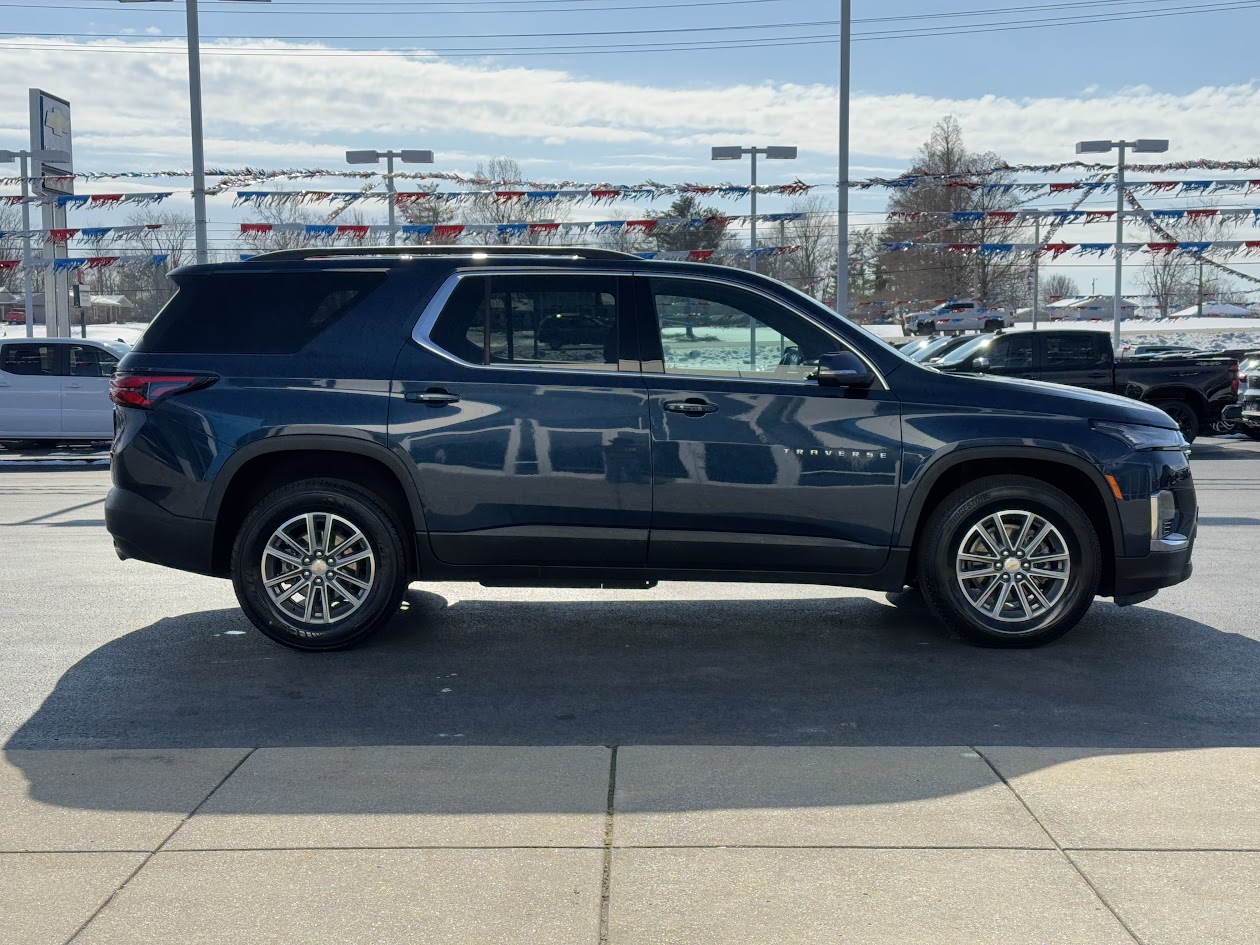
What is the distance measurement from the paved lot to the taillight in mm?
1257

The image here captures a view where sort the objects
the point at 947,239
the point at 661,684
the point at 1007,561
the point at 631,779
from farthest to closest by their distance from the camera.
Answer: the point at 947,239 → the point at 1007,561 → the point at 661,684 → the point at 631,779

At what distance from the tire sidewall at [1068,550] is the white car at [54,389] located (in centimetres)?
1494

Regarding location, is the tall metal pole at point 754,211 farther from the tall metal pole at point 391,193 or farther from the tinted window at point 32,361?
the tinted window at point 32,361

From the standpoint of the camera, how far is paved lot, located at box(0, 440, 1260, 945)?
11.5ft

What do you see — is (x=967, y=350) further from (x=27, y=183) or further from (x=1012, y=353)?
(x=27, y=183)

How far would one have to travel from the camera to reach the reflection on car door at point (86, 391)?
18406mm

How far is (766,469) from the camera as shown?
6.23 metres

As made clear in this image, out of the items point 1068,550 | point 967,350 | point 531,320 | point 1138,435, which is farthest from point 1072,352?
point 531,320

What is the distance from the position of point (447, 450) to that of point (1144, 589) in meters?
3.49

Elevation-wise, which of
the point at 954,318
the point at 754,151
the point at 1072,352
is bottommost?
the point at 1072,352

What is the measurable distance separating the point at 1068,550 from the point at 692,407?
1972mm

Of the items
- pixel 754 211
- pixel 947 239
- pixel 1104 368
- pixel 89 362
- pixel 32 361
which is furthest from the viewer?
pixel 947 239

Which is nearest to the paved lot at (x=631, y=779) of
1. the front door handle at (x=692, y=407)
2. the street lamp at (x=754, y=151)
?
the front door handle at (x=692, y=407)

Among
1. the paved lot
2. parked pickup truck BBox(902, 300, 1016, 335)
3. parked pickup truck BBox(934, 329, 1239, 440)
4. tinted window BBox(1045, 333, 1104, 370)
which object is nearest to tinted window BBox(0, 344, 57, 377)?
the paved lot
